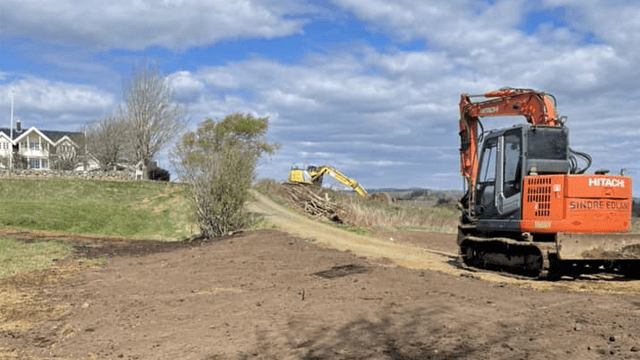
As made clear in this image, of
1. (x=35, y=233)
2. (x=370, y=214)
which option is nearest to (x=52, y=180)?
(x=35, y=233)

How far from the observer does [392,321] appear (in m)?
7.21

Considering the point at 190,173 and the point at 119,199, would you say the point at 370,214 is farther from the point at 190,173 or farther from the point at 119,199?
the point at 119,199

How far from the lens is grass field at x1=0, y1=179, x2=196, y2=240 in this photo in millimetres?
30062

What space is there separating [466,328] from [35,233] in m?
22.2

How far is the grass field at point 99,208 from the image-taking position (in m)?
30.1

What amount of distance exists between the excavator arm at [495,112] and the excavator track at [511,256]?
1.57 metres

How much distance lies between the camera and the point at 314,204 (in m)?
37.5

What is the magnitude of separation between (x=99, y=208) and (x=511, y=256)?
27.2 meters

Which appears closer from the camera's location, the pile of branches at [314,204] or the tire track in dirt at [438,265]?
the tire track in dirt at [438,265]

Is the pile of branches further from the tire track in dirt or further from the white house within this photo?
the white house

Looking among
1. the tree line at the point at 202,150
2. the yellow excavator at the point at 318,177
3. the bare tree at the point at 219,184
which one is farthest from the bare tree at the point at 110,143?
the bare tree at the point at 219,184

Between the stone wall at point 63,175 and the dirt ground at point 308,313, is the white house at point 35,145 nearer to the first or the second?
the stone wall at point 63,175

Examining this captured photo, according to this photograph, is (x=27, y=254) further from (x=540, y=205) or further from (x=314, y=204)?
(x=314, y=204)

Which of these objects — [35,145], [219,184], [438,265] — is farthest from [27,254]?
[35,145]
